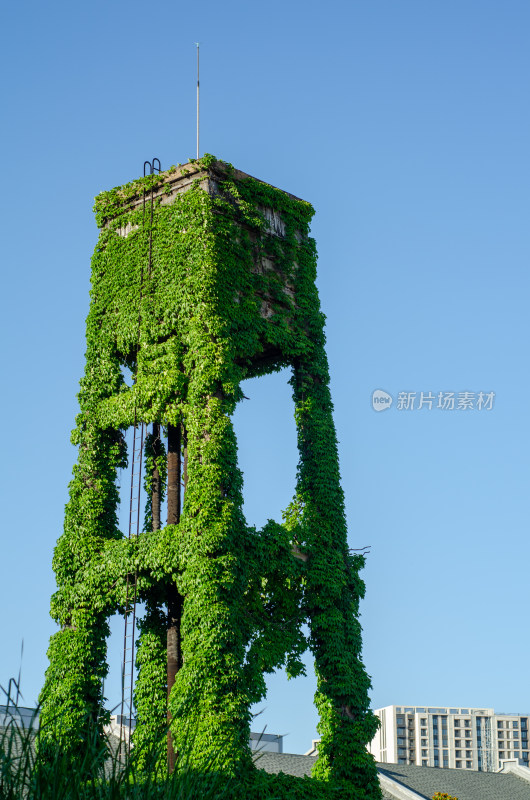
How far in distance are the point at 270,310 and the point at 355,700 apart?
11150 mm

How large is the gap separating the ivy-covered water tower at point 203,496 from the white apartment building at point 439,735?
125 meters

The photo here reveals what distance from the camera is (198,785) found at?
12680 mm

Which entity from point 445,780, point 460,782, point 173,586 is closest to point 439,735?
point 460,782

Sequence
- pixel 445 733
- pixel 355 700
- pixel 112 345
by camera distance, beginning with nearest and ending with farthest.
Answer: pixel 355 700 < pixel 112 345 < pixel 445 733

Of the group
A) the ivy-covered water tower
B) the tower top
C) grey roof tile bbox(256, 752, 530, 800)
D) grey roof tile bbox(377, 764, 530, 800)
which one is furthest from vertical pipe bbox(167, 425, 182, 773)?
grey roof tile bbox(377, 764, 530, 800)

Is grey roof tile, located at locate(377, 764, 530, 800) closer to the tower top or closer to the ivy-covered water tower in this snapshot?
the ivy-covered water tower

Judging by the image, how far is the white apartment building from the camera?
149000mm

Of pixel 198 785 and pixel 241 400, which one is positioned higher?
pixel 241 400

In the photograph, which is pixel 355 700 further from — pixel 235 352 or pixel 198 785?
pixel 198 785

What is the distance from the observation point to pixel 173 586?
92.8 ft

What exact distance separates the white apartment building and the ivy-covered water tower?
125380 mm

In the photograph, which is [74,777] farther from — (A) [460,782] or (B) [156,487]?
(A) [460,782]

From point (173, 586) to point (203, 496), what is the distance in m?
3.25

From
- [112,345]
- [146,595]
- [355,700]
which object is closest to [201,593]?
[146,595]
